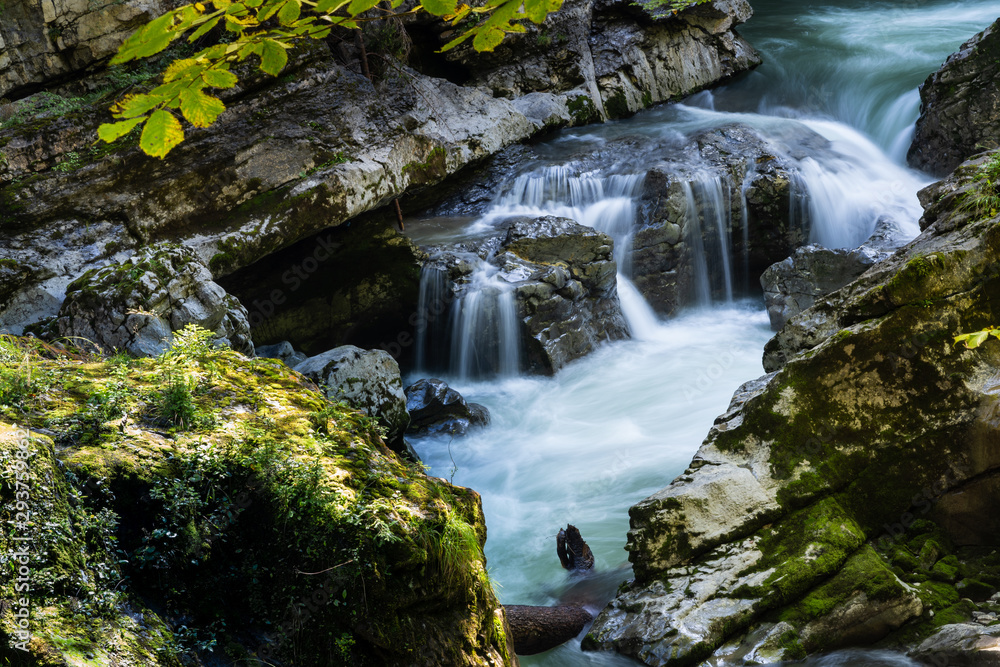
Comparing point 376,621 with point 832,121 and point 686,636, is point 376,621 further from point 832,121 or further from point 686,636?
point 832,121

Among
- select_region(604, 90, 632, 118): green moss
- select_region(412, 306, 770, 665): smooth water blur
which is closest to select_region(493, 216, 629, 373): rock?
select_region(412, 306, 770, 665): smooth water blur

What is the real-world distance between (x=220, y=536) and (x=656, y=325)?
8247mm

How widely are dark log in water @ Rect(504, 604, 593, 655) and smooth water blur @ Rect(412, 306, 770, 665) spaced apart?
0.22 feet

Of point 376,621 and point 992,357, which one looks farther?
point 992,357

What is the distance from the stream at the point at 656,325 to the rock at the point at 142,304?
8.64 feet

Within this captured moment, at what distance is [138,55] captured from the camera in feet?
3.97

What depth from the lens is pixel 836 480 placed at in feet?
12.9

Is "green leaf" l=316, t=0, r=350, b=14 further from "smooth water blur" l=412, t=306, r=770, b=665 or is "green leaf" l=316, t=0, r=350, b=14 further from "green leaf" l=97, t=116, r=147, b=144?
"smooth water blur" l=412, t=306, r=770, b=665

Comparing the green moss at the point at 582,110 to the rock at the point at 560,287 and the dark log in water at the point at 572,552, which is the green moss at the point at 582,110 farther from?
the dark log in water at the point at 572,552

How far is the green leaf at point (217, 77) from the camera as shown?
1.33 m

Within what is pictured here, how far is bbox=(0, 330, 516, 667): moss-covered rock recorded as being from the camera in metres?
2.10

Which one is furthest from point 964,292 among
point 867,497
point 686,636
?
point 686,636

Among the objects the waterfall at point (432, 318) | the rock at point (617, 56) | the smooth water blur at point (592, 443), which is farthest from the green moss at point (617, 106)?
the waterfall at point (432, 318)

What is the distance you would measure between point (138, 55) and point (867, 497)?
158 inches
